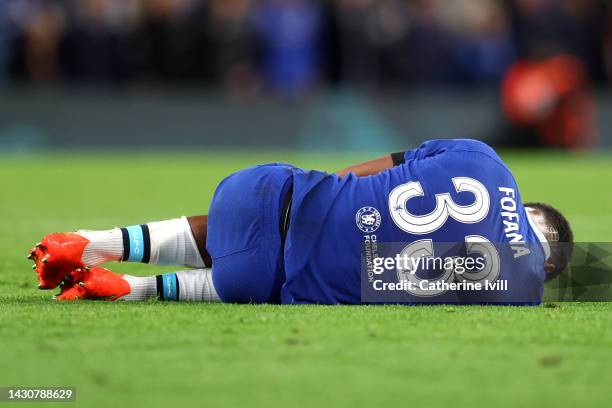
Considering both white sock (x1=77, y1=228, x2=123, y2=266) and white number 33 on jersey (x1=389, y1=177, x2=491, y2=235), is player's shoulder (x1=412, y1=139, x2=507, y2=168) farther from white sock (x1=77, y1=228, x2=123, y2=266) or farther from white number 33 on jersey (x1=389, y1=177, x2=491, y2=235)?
white sock (x1=77, y1=228, x2=123, y2=266)

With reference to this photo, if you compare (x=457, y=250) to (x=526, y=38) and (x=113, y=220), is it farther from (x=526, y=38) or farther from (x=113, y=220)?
(x=526, y=38)

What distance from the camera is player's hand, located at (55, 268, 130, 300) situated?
529 cm

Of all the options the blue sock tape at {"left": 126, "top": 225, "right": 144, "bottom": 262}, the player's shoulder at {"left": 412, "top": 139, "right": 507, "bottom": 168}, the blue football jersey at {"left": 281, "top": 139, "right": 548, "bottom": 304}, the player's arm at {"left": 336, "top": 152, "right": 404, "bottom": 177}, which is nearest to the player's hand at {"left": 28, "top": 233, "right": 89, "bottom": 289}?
the blue sock tape at {"left": 126, "top": 225, "right": 144, "bottom": 262}

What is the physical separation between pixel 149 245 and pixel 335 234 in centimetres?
93

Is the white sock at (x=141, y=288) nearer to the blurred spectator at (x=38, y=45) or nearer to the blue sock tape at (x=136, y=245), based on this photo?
the blue sock tape at (x=136, y=245)

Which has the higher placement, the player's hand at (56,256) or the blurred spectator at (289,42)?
the blurred spectator at (289,42)

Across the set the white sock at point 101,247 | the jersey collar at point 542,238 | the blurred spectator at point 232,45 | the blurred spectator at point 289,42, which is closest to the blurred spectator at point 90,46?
the blurred spectator at point 232,45

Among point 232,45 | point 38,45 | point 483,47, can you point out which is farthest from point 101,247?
point 483,47


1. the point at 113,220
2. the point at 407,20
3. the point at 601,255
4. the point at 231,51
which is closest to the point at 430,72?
the point at 407,20

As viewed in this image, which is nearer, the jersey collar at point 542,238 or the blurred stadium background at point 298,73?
the jersey collar at point 542,238

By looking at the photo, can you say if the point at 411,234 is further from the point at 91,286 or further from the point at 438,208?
the point at 91,286

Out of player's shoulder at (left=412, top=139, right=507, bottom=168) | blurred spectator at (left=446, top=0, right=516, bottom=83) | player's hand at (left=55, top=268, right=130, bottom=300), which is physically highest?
blurred spectator at (left=446, top=0, right=516, bottom=83)

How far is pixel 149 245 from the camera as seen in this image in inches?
213

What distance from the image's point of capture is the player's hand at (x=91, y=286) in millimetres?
5289
